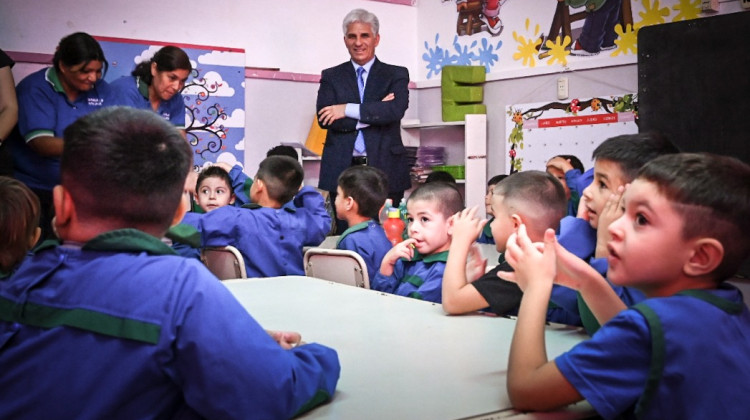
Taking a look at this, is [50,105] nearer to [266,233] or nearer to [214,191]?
[214,191]

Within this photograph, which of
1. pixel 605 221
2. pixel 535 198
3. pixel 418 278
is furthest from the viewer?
pixel 418 278

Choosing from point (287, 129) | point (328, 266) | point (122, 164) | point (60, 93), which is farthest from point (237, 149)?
point (122, 164)

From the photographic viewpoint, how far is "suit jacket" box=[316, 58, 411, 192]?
4.50 m

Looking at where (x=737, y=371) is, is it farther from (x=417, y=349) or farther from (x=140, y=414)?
(x=140, y=414)

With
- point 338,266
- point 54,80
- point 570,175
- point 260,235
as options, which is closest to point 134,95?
point 54,80

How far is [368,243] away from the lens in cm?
322

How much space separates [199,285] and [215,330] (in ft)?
0.21

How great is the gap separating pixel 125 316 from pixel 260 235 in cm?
238

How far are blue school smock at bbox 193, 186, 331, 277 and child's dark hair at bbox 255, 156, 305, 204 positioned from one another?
220mm

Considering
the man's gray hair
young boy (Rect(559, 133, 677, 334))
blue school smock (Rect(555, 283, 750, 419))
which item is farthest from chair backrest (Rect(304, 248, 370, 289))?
the man's gray hair

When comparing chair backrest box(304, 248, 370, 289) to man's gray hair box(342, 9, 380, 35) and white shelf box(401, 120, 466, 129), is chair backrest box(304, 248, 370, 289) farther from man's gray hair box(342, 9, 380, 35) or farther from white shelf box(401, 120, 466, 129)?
white shelf box(401, 120, 466, 129)

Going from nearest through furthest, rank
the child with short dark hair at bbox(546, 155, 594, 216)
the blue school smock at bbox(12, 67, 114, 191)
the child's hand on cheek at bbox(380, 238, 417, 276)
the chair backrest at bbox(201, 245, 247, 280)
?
the child's hand on cheek at bbox(380, 238, 417, 276) < the chair backrest at bbox(201, 245, 247, 280) < the blue school smock at bbox(12, 67, 114, 191) < the child with short dark hair at bbox(546, 155, 594, 216)

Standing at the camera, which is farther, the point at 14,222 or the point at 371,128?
the point at 371,128

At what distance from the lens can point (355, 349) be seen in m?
1.52
